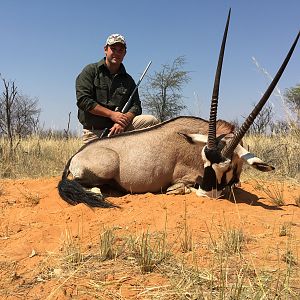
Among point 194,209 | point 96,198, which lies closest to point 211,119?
point 194,209

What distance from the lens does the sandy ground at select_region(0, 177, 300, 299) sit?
90.4 inches

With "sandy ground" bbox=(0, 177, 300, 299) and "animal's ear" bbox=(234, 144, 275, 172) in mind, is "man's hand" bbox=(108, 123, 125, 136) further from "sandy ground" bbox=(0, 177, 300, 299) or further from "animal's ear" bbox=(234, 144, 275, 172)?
"animal's ear" bbox=(234, 144, 275, 172)

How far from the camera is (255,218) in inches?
133

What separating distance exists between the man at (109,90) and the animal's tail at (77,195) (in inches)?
57.5

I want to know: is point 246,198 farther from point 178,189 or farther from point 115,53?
point 115,53

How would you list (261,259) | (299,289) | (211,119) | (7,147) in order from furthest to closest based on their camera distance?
(7,147) < (211,119) < (261,259) < (299,289)

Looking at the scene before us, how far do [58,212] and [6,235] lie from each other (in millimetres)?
645

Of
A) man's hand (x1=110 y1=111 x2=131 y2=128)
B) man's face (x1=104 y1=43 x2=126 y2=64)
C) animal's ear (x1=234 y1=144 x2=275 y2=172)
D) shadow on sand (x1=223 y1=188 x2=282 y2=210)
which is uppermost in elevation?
man's face (x1=104 y1=43 x2=126 y2=64)

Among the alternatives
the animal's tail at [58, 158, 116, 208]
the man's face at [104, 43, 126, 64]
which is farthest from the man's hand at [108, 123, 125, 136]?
the animal's tail at [58, 158, 116, 208]

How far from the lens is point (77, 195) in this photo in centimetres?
419

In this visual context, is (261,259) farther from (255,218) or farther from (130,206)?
(130,206)

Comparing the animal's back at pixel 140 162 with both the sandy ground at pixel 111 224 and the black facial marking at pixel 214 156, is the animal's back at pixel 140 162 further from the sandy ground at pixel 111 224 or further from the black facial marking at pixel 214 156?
the black facial marking at pixel 214 156

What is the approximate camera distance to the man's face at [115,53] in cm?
591

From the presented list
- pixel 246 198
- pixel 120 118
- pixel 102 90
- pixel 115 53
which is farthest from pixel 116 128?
pixel 246 198
